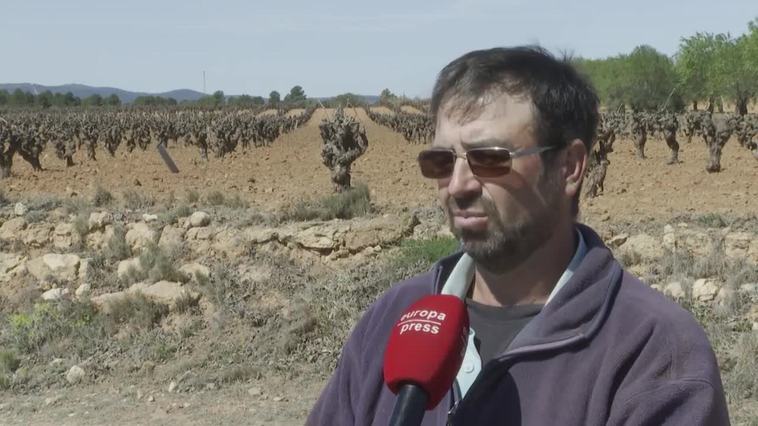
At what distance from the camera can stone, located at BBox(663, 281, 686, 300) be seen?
24.7ft

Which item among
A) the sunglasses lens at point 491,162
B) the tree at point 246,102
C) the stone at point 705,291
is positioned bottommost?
the tree at point 246,102

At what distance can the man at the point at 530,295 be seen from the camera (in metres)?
1.60

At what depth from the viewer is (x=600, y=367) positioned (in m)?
1.63

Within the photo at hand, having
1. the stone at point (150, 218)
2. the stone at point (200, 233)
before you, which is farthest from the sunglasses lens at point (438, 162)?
the stone at point (150, 218)

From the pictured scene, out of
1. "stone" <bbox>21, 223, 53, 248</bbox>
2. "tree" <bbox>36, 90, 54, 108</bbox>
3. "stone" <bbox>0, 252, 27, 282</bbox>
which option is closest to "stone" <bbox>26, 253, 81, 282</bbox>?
"stone" <bbox>0, 252, 27, 282</bbox>

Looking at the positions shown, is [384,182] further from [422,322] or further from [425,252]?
[422,322]

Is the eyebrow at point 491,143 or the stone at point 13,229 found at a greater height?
the eyebrow at point 491,143

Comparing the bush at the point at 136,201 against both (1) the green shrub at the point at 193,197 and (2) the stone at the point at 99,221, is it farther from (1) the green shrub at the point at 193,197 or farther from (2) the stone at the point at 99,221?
(2) the stone at the point at 99,221

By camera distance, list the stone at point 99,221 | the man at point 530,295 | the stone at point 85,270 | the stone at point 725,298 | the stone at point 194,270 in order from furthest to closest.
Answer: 1. the stone at point 99,221
2. the stone at point 85,270
3. the stone at point 194,270
4. the stone at point 725,298
5. the man at point 530,295

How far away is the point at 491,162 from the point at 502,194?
75mm

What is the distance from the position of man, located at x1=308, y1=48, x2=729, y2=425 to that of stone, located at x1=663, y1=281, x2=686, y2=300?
5.89m

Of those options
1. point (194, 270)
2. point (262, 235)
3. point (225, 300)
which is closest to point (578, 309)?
point (225, 300)

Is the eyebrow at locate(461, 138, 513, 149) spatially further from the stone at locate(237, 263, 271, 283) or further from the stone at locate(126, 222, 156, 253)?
the stone at locate(126, 222, 156, 253)

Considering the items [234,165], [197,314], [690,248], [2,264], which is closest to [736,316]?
[690,248]
